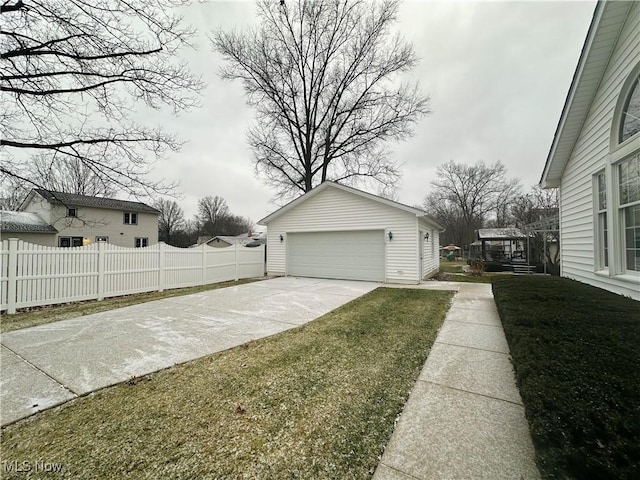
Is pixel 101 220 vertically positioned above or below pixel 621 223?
above

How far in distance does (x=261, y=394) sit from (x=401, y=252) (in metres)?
8.31

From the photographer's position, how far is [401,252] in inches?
392

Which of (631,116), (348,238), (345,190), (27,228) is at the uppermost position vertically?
(345,190)

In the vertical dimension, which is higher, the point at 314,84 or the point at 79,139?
the point at 314,84

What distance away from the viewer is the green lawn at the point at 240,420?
1.78 m

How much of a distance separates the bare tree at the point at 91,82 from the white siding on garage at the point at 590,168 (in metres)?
9.10

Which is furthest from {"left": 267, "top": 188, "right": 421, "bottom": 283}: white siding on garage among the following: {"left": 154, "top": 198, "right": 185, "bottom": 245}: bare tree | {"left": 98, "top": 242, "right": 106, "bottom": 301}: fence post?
{"left": 154, "top": 198, "right": 185, "bottom": 245}: bare tree

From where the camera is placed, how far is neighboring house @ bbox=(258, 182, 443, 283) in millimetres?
9922

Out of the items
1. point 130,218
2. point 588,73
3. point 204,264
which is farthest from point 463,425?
point 130,218

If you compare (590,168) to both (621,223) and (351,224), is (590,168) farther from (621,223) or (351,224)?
(351,224)

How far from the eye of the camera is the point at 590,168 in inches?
204

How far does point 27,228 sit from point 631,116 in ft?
94.0

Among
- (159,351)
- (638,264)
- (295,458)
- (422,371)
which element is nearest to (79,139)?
(159,351)

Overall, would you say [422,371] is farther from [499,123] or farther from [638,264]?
[499,123]
